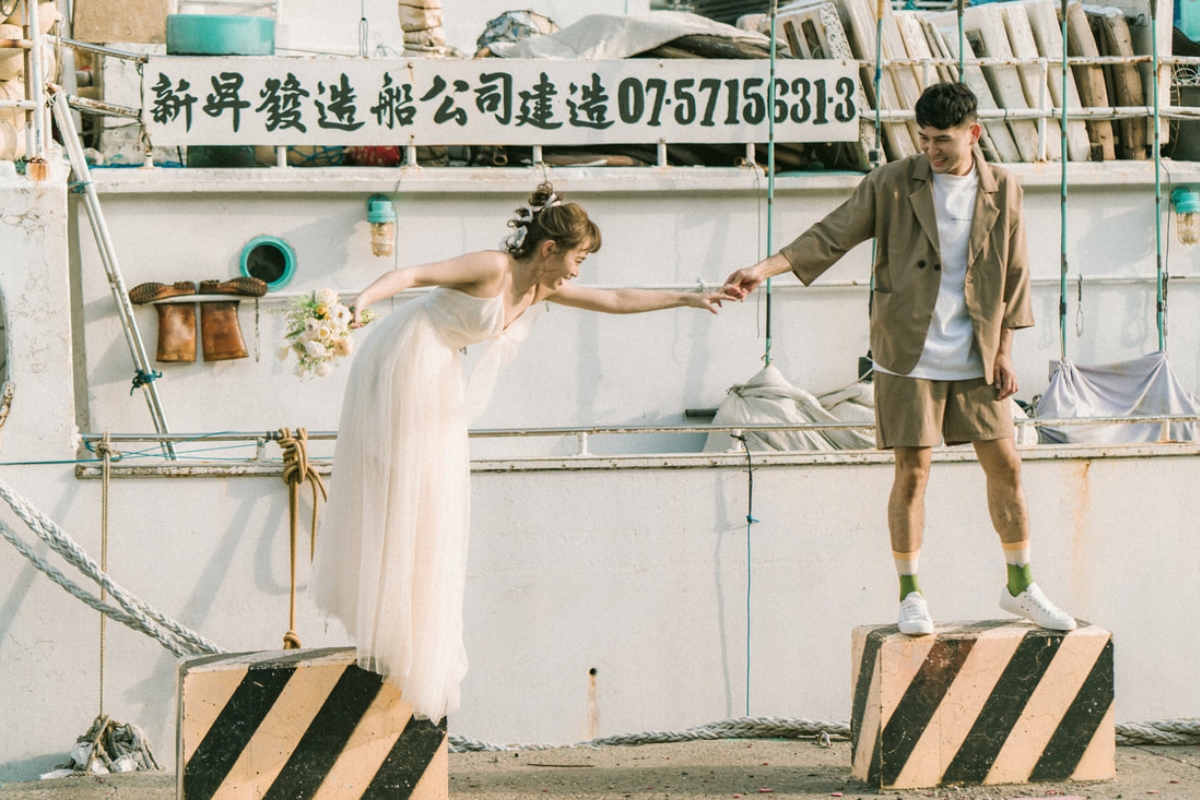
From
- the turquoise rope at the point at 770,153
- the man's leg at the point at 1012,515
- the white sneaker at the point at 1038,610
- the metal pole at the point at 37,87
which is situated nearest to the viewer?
the white sneaker at the point at 1038,610

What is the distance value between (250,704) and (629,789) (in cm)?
136

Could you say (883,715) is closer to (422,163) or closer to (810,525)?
(810,525)

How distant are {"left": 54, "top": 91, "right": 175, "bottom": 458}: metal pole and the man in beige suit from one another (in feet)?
11.4

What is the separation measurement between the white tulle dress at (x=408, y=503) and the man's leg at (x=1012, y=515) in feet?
5.84

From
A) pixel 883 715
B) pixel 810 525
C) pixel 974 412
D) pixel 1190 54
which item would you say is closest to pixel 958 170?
pixel 974 412

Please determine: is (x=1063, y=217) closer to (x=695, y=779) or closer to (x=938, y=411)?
(x=938, y=411)

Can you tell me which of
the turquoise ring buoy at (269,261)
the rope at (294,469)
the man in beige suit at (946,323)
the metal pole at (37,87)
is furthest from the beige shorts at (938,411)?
the metal pole at (37,87)

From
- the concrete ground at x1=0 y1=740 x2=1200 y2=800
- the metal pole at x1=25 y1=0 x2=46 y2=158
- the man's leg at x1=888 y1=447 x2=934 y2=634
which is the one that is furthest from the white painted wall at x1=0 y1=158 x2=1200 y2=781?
the man's leg at x1=888 y1=447 x2=934 y2=634

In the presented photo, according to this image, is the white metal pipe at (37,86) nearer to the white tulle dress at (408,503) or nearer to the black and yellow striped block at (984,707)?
the white tulle dress at (408,503)

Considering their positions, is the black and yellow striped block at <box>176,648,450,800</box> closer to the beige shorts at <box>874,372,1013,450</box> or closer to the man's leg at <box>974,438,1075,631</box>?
the beige shorts at <box>874,372,1013,450</box>

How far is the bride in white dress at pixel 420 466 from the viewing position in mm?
4242

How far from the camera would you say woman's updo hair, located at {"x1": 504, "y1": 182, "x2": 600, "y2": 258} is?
4359mm

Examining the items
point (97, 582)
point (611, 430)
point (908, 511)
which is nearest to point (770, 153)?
point (611, 430)

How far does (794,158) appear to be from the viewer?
7328mm
